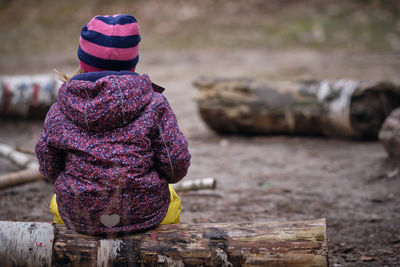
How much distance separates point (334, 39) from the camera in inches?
492

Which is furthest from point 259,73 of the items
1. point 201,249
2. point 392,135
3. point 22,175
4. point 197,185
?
point 201,249

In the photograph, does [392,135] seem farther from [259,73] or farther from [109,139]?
[259,73]

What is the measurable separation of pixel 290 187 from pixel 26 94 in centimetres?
443

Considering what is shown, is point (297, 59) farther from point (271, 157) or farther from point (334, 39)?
point (271, 157)

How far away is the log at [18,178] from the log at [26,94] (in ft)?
9.33

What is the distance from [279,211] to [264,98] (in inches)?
94.2

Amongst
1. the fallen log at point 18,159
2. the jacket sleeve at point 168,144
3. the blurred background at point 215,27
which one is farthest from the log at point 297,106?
the blurred background at point 215,27

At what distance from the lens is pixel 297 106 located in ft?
19.0

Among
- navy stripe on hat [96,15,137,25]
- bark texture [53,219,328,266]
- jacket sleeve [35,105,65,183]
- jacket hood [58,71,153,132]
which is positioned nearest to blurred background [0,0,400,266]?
bark texture [53,219,328,266]

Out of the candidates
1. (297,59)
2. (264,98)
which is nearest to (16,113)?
(264,98)

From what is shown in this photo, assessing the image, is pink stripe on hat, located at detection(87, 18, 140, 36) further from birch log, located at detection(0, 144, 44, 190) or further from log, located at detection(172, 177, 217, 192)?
birch log, located at detection(0, 144, 44, 190)

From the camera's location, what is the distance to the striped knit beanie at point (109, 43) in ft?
7.13

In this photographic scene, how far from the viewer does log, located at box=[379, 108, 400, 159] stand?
14.1 ft

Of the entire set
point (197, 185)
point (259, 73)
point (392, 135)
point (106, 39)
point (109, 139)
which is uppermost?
point (106, 39)
